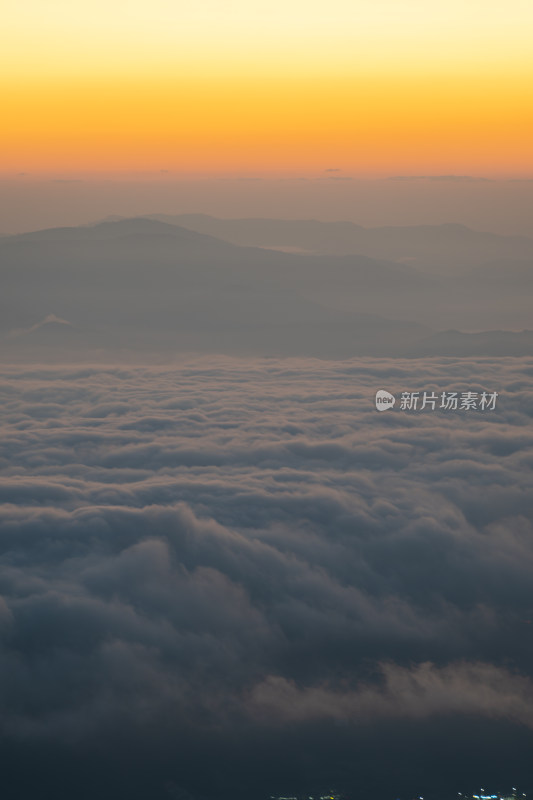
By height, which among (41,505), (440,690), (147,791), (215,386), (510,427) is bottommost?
(147,791)

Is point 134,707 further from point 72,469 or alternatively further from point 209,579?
point 72,469

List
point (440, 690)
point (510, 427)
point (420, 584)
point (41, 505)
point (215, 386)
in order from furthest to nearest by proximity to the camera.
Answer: point (215, 386)
point (510, 427)
point (420, 584)
point (41, 505)
point (440, 690)

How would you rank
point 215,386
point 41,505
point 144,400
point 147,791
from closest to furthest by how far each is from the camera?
1. point 147,791
2. point 41,505
3. point 144,400
4. point 215,386

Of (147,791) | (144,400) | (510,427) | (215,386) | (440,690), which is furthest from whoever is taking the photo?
(215,386)

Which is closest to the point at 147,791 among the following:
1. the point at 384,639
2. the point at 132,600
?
the point at 132,600

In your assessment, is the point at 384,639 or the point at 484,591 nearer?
the point at 384,639

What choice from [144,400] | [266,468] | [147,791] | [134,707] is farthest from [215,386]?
[147,791]

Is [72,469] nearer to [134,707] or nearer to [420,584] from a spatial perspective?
[134,707]

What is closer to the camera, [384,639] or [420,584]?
[384,639]

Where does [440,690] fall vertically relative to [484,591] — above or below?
below
